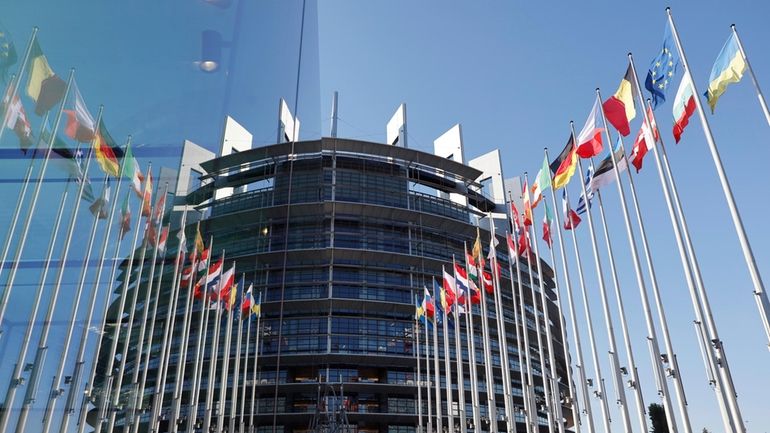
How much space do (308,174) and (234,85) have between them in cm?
5092

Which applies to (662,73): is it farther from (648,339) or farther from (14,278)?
(14,278)

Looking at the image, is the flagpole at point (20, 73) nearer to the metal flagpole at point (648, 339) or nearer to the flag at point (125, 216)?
the flag at point (125, 216)

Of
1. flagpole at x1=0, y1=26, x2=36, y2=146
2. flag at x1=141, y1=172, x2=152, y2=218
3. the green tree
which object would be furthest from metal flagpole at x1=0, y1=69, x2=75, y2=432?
the green tree

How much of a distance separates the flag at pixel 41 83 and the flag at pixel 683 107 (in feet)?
48.7

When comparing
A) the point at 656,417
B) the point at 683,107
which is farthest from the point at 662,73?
the point at 656,417

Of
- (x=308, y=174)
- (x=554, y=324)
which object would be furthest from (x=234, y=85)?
(x=554, y=324)

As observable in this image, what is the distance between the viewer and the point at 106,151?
3.44 meters

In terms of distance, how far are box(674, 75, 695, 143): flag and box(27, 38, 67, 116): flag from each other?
14.8 meters

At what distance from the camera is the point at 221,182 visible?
6.29 metres

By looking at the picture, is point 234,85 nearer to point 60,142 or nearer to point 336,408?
point 60,142

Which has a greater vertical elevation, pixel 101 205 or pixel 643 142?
pixel 643 142

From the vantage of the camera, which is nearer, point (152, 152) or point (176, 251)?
point (152, 152)

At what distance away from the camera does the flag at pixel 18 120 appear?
224 centimetres

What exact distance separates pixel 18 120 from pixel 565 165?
63.7 feet
